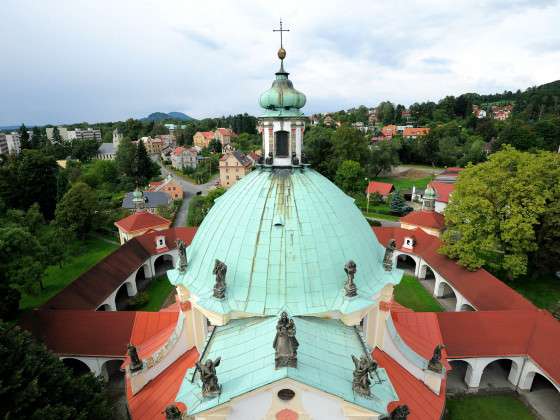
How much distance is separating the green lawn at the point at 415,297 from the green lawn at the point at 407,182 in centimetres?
4490

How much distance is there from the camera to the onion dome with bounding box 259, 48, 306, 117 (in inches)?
→ 563

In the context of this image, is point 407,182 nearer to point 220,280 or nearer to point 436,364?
point 436,364

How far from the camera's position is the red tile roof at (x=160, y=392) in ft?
43.8

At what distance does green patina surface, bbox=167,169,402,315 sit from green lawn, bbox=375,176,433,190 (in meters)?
63.6

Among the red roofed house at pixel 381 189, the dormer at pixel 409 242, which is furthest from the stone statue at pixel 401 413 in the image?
the red roofed house at pixel 381 189

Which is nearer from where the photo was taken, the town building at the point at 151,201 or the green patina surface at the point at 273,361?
the green patina surface at the point at 273,361

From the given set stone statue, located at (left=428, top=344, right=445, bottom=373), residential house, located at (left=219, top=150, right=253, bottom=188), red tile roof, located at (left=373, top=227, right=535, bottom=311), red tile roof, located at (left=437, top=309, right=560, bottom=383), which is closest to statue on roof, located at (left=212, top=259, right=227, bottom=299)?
stone statue, located at (left=428, top=344, right=445, bottom=373)

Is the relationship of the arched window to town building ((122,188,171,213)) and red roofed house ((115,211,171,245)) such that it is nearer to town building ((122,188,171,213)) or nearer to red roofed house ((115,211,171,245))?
red roofed house ((115,211,171,245))

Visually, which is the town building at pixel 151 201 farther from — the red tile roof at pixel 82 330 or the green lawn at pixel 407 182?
the green lawn at pixel 407 182

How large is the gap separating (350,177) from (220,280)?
48902 mm

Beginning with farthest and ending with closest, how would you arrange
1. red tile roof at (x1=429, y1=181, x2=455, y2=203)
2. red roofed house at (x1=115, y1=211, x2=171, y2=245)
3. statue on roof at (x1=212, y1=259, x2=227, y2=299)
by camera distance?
red tile roof at (x1=429, y1=181, x2=455, y2=203) < red roofed house at (x1=115, y1=211, x2=171, y2=245) < statue on roof at (x1=212, y1=259, x2=227, y2=299)

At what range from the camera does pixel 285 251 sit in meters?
12.5

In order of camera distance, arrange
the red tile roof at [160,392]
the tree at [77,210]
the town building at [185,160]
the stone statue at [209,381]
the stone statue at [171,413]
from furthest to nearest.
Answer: the town building at [185,160] → the tree at [77,210] → the red tile roof at [160,392] → the stone statue at [171,413] → the stone statue at [209,381]

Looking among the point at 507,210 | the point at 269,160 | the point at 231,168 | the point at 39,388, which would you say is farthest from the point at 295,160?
the point at 231,168
